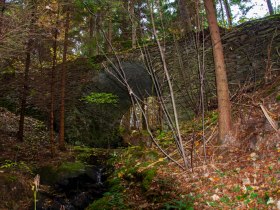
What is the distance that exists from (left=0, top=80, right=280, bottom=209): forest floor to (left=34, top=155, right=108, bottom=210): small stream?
0.39 m

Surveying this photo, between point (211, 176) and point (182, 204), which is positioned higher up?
point (211, 176)

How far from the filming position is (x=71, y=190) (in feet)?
24.4

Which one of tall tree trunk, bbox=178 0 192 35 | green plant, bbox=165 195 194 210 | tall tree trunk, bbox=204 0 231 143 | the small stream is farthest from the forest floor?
tall tree trunk, bbox=178 0 192 35

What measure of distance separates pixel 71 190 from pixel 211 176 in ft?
14.5

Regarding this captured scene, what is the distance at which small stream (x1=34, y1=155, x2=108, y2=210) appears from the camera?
21.7 ft

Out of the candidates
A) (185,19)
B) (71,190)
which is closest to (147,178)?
(71,190)

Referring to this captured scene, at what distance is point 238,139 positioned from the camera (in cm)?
563

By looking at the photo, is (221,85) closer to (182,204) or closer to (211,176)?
(211,176)

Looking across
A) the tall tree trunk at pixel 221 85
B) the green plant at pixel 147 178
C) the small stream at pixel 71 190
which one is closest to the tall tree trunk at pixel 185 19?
the tall tree trunk at pixel 221 85

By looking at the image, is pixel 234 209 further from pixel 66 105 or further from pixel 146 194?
pixel 66 105

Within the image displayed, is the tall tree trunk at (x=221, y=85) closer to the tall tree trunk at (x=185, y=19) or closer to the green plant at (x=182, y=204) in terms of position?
the green plant at (x=182, y=204)

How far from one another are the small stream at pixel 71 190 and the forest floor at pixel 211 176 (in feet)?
1.27

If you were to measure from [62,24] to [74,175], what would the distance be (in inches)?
237

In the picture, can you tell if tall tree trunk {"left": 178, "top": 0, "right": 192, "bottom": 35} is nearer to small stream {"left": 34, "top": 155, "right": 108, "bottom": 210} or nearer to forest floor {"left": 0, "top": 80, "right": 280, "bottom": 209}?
forest floor {"left": 0, "top": 80, "right": 280, "bottom": 209}
